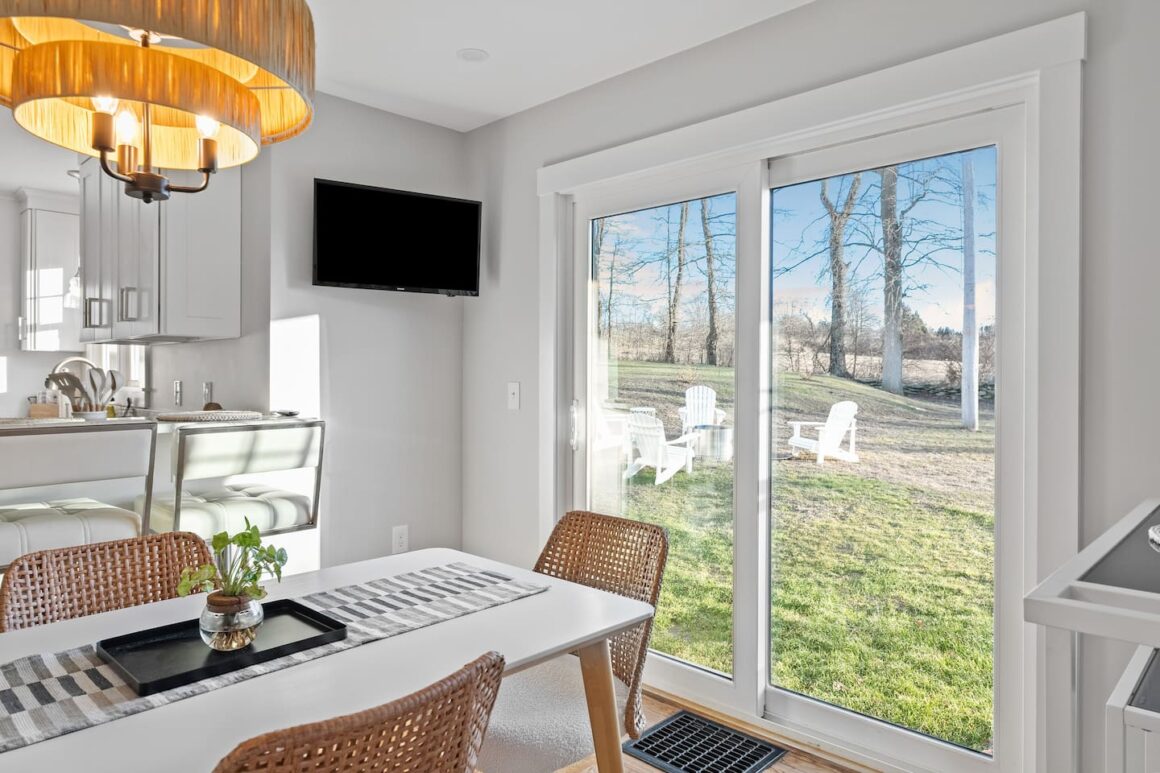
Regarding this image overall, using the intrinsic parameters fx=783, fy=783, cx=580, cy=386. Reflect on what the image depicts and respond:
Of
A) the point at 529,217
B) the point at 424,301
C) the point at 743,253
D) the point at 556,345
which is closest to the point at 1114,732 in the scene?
the point at 743,253

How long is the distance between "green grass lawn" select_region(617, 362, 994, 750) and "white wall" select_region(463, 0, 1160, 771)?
31cm

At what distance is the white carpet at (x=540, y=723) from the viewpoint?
1.60 meters

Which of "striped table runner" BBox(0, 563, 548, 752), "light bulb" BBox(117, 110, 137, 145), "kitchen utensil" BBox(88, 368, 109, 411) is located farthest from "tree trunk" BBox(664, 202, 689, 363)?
"kitchen utensil" BBox(88, 368, 109, 411)

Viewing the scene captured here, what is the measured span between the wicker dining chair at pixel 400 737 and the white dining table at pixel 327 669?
204mm

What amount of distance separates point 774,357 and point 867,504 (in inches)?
22.3

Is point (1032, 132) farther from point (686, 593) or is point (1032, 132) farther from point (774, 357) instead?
point (686, 593)

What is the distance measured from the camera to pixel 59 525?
7.41 feet

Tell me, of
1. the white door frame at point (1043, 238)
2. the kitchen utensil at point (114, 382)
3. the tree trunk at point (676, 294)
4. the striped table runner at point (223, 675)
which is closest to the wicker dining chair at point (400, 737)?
the striped table runner at point (223, 675)

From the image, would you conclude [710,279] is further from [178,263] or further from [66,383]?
[66,383]

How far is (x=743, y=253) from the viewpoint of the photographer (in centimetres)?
270

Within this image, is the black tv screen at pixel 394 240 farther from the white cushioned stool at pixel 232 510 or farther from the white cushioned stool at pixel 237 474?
the white cushioned stool at pixel 232 510

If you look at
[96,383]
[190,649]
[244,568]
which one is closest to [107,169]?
[244,568]

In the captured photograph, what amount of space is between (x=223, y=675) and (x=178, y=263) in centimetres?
230

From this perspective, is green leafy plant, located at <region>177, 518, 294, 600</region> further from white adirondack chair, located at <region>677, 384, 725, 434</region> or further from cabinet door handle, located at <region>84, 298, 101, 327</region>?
cabinet door handle, located at <region>84, 298, 101, 327</region>
